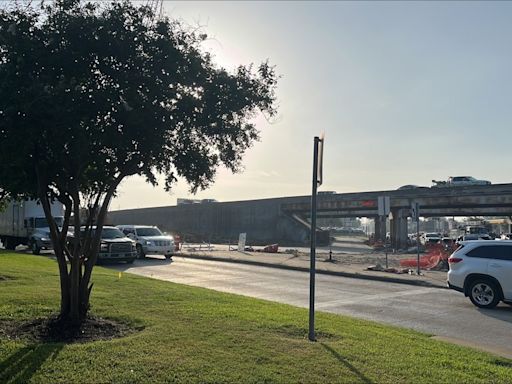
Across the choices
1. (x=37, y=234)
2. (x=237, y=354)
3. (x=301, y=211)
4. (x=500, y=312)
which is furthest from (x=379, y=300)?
(x=301, y=211)

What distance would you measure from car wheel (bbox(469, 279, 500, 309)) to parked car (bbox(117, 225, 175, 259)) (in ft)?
58.5

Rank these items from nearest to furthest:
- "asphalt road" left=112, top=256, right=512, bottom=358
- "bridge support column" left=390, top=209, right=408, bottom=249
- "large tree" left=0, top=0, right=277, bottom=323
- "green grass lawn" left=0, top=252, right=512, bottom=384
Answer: "green grass lawn" left=0, top=252, right=512, bottom=384
"large tree" left=0, top=0, right=277, bottom=323
"asphalt road" left=112, top=256, right=512, bottom=358
"bridge support column" left=390, top=209, right=408, bottom=249

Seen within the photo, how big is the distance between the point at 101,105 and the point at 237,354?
138 inches

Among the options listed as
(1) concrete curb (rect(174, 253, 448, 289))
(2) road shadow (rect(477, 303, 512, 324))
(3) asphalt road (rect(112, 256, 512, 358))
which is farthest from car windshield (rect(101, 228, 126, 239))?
(2) road shadow (rect(477, 303, 512, 324))

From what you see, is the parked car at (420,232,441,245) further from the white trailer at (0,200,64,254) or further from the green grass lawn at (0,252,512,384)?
the green grass lawn at (0,252,512,384)

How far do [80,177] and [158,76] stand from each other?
218cm

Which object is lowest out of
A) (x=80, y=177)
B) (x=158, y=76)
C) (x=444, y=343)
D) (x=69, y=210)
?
(x=444, y=343)

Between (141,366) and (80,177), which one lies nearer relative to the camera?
(141,366)

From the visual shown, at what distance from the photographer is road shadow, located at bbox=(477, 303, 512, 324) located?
11.2 m

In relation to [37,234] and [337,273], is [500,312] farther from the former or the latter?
[37,234]

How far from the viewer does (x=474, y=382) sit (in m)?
5.48

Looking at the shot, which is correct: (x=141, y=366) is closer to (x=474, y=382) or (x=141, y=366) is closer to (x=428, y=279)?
(x=474, y=382)

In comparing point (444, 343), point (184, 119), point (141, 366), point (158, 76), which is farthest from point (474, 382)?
point (158, 76)

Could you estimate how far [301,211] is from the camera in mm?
63125
